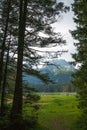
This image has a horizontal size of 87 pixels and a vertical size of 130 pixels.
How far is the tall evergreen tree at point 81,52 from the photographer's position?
2330 centimetres

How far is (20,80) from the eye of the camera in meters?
18.8

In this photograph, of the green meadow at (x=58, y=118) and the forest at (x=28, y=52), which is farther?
the green meadow at (x=58, y=118)

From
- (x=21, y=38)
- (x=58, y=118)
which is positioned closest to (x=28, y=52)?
(x=21, y=38)

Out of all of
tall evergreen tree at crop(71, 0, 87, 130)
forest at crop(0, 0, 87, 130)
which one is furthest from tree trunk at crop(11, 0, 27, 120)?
tall evergreen tree at crop(71, 0, 87, 130)

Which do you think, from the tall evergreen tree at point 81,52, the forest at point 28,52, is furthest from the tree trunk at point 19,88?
the tall evergreen tree at point 81,52

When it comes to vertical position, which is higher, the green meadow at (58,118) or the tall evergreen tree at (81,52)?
the tall evergreen tree at (81,52)

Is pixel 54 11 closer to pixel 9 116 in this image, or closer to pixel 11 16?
pixel 11 16

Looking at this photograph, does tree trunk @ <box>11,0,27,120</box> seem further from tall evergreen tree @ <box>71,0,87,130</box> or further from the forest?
tall evergreen tree @ <box>71,0,87,130</box>

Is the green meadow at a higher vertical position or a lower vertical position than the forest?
lower

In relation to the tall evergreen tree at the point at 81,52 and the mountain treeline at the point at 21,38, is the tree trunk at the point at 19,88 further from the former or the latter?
the tall evergreen tree at the point at 81,52

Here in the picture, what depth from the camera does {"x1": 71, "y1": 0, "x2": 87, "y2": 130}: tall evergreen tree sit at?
23.3 metres

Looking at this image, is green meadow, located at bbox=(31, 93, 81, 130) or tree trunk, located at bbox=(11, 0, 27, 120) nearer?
tree trunk, located at bbox=(11, 0, 27, 120)

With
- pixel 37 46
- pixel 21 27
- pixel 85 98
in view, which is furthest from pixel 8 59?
pixel 85 98

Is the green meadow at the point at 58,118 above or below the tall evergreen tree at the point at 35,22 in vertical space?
below
